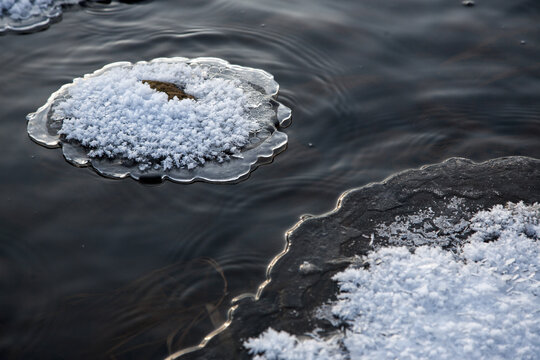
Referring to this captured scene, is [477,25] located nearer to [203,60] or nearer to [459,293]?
[203,60]

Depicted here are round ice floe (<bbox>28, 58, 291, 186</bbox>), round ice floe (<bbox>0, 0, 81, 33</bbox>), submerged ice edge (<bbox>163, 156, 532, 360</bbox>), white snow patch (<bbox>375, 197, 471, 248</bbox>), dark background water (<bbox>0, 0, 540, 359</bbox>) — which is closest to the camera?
submerged ice edge (<bbox>163, 156, 532, 360</bbox>)

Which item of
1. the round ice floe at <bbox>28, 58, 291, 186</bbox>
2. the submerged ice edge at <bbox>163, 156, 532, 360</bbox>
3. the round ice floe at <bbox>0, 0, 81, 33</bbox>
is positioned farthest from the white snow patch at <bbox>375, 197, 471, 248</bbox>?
the round ice floe at <bbox>0, 0, 81, 33</bbox>

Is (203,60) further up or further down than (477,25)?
further down

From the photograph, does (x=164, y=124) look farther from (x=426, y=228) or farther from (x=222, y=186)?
(x=426, y=228)

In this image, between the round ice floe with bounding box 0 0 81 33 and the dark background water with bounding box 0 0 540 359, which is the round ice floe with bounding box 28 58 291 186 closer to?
the dark background water with bounding box 0 0 540 359

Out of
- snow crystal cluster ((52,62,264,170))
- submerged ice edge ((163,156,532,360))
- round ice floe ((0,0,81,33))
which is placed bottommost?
submerged ice edge ((163,156,532,360))

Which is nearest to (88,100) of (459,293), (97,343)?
(97,343)

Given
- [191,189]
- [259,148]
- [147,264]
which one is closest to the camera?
[147,264]

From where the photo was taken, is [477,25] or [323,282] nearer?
[323,282]
